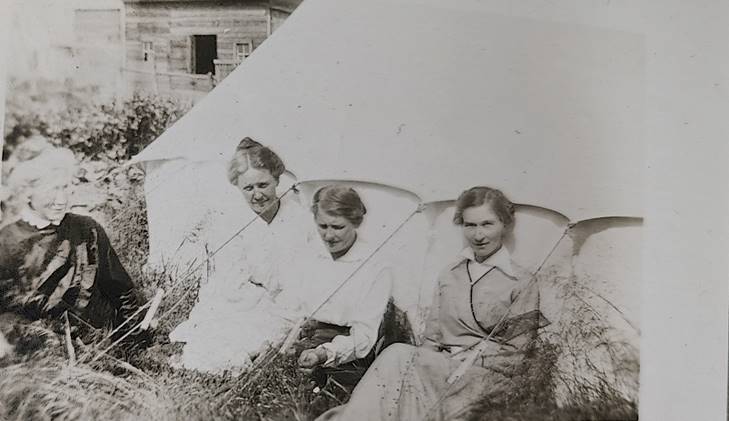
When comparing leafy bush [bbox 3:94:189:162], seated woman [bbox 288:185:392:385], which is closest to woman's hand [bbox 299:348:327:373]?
seated woman [bbox 288:185:392:385]

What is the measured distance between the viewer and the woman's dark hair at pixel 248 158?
4.71 ft

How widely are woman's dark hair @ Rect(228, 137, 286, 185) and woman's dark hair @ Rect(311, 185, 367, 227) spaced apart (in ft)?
0.40

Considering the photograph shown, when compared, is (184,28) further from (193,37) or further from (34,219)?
(34,219)

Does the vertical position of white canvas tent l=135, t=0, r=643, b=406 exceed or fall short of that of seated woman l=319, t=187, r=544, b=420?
it exceeds it

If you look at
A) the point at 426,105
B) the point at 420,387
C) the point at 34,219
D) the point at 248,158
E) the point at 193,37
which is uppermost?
the point at 193,37

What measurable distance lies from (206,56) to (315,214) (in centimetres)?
39

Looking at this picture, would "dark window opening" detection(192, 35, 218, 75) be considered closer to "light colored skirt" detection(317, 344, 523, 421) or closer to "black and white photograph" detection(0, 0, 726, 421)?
"black and white photograph" detection(0, 0, 726, 421)

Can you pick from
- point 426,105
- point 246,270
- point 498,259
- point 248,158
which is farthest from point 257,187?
point 498,259

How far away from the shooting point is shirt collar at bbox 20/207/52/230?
1.39 meters

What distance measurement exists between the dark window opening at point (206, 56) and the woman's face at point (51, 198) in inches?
13.5

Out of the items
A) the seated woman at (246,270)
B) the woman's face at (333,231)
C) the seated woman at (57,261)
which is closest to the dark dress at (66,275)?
the seated woman at (57,261)

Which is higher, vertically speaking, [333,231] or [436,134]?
[436,134]

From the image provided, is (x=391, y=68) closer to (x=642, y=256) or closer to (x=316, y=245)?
(x=316, y=245)

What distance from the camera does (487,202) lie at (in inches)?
57.9
